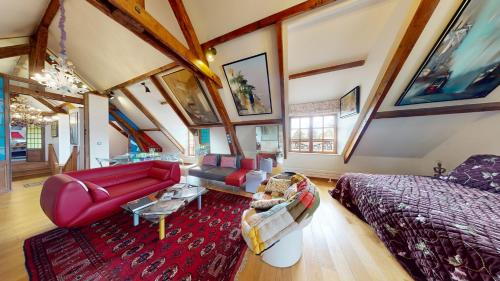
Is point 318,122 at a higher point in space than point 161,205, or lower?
higher

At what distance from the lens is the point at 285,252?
1316 mm

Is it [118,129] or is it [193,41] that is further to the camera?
[118,129]

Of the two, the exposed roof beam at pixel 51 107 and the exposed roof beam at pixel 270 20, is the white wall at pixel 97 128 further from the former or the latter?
the exposed roof beam at pixel 270 20

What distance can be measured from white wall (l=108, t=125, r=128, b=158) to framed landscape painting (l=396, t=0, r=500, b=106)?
9.89 metres

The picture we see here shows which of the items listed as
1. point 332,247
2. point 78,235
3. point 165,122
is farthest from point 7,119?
point 332,247

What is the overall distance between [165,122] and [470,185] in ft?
22.2

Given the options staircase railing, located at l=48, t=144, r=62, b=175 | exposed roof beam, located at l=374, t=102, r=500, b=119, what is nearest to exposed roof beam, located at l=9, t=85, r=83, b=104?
staircase railing, located at l=48, t=144, r=62, b=175

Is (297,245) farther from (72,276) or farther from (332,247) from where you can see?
(72,276)

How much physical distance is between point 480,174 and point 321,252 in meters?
2.44

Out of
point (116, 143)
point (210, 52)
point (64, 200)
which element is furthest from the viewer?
point (116, 143)

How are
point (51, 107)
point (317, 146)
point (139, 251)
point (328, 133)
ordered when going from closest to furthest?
point (139, 251), point (328, 133), point (317, 146), point (51, 107)

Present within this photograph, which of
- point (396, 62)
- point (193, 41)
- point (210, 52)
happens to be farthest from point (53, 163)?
point (396, 62)

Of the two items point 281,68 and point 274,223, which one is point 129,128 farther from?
point 274,223

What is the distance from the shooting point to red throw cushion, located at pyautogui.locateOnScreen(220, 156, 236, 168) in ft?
12.1
